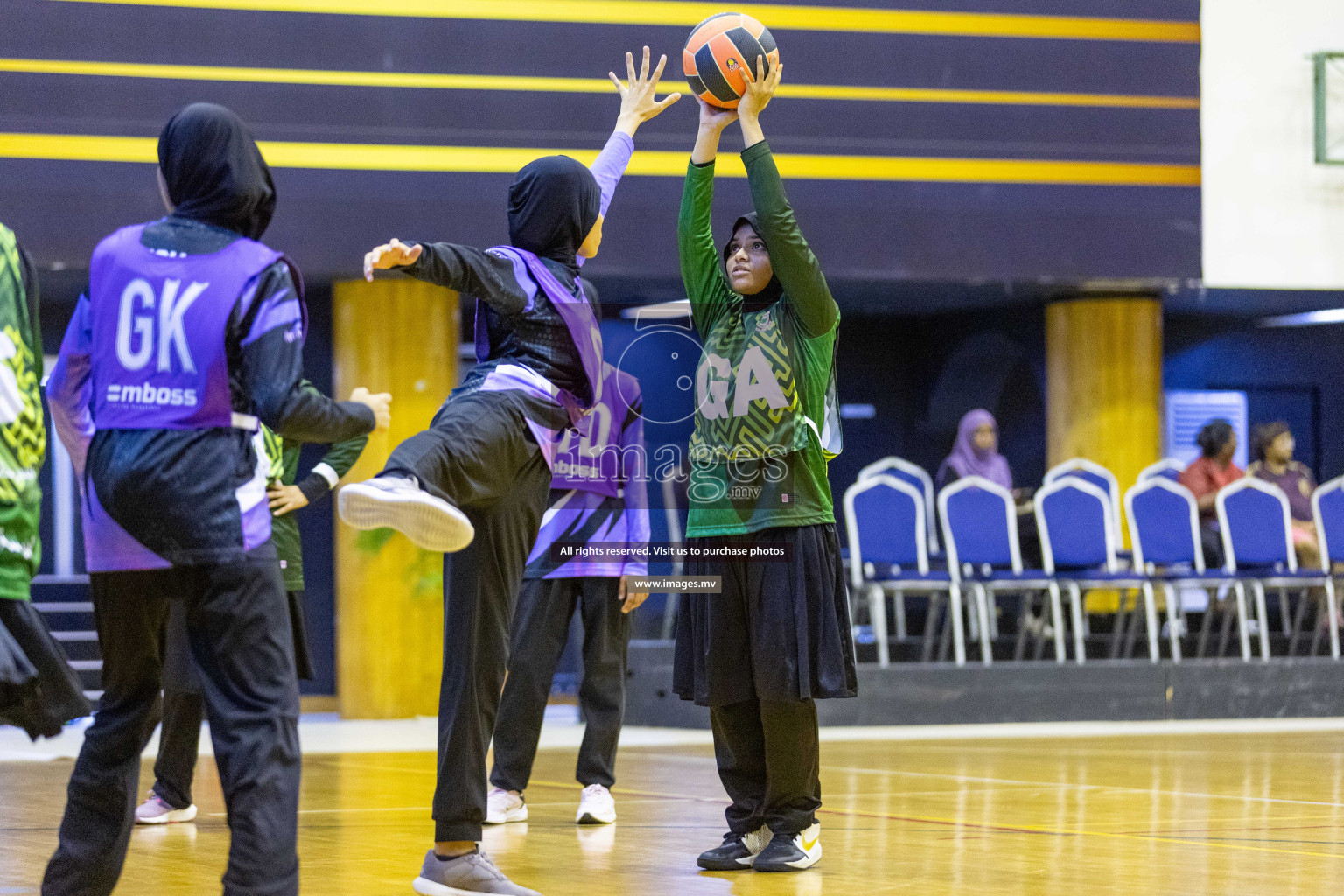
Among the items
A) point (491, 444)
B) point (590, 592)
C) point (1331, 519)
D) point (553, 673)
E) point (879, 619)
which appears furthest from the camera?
point (1331, 519)

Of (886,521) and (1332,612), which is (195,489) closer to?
(886,521)

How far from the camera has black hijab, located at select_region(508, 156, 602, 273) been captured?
309 cm

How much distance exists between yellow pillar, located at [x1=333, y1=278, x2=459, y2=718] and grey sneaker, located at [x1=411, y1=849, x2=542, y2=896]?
5582 millimetres

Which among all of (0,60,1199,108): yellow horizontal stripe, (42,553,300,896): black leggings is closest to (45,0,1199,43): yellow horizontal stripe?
(0,60,1199,108): yellow horizontal stripe

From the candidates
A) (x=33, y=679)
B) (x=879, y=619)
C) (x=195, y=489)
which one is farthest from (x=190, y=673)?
(x=879, y=619)

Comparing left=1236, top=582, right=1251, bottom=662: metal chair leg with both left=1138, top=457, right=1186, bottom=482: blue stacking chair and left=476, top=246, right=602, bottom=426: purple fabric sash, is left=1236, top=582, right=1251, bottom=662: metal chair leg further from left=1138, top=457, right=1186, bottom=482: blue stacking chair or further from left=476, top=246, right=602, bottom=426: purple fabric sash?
left=476, top=246, right=602, bottom=426: purple fabric sash

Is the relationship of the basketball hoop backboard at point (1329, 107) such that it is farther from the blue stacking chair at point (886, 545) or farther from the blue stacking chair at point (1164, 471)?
the blue stacking chair at point (886, 545)

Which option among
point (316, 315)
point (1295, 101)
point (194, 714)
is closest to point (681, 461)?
point (316, 315)

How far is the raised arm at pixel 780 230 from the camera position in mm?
3287

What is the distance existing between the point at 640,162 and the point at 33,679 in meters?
6.44

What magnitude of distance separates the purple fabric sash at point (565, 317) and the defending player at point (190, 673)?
111 cm

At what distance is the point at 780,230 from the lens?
3287 millimetres

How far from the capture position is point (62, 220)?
802 centimetres

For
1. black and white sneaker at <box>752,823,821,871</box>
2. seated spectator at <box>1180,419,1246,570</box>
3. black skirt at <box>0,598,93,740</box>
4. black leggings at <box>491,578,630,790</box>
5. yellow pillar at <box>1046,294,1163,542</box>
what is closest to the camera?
black skirt at <box>0,598,93,740</box>
